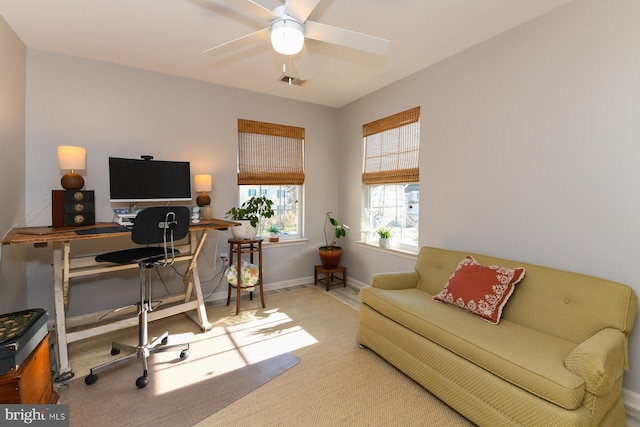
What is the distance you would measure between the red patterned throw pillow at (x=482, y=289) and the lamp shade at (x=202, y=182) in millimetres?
2549

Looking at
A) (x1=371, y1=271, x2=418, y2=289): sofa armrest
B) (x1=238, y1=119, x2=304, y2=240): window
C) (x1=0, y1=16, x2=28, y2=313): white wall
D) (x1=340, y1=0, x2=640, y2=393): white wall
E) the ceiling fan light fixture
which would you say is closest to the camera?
the ceiling fan light fixture

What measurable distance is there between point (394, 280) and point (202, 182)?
88.2 inches

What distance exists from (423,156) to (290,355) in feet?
7.66

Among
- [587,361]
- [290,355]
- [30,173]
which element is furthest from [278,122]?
[587,361]

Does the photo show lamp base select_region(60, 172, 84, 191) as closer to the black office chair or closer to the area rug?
the black office chair

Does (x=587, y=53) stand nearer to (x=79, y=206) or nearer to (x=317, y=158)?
(x=317, y=158)

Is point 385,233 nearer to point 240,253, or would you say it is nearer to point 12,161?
point 240,253

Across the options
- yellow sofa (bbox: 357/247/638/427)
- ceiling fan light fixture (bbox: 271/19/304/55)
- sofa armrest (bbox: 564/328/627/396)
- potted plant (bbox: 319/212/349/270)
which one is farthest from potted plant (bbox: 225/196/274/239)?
sofa armrest (bbox: 564/328/627/396)

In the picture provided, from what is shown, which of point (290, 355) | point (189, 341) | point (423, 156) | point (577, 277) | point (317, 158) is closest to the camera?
point (577, 277)

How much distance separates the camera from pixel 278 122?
13.0 ft

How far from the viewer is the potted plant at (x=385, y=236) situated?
3.66 m

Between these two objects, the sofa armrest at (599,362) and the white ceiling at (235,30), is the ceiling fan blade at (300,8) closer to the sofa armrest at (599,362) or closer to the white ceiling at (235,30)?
the white ceiling at (235,30)

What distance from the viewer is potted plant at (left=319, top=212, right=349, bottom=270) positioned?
4.01m

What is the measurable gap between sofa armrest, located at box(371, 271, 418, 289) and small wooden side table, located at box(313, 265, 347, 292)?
141 centimetres
